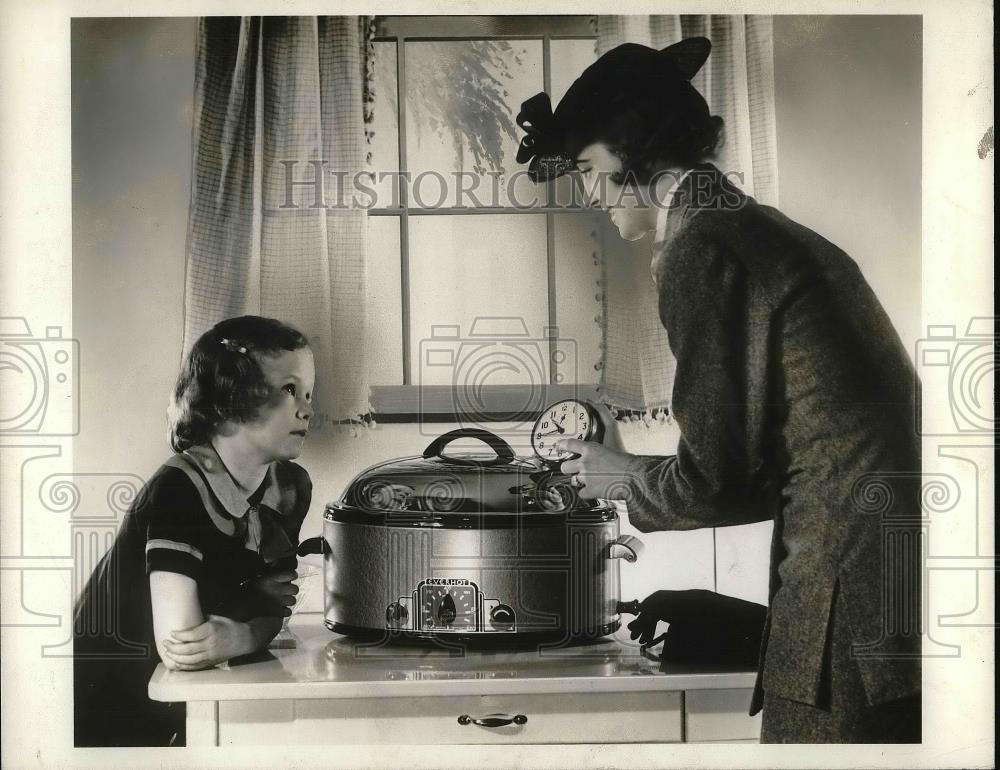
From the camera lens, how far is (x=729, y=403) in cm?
139

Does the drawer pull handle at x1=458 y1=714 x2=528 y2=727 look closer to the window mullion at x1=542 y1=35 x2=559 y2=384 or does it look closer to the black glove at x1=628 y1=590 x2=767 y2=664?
the black glove at x1=628 y1=590 x2=767 y2=664

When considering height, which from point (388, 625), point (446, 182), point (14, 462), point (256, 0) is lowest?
point (388, 625)

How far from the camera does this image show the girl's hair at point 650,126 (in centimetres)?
142

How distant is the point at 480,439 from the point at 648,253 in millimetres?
403

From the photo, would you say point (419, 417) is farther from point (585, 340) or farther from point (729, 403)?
point (729, 403)

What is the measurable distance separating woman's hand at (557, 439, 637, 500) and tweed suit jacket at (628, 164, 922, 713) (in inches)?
0.7

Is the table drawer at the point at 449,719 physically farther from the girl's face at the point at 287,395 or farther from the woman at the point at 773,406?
the girl's face at the point at 287,395

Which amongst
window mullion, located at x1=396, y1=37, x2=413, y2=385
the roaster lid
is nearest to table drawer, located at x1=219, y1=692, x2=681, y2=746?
the roaster lid

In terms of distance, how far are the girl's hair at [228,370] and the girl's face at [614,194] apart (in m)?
0.53

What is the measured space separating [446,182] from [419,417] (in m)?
0.38

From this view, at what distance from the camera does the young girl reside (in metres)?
1.40

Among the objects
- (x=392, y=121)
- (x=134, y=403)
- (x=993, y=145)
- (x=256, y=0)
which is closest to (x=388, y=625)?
(x=134, y=403)

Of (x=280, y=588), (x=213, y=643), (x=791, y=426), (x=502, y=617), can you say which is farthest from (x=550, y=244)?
(x=213, y=643)

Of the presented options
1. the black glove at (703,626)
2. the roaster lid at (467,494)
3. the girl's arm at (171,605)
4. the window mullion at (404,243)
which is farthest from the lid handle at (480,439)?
the girl's arm at (171,605)
